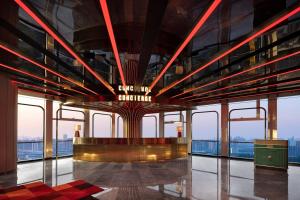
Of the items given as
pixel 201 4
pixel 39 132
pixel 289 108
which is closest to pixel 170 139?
pixel 289 108

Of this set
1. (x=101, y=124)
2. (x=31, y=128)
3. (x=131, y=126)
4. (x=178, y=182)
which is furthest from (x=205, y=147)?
(x=31, y=128)

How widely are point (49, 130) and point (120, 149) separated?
185 inches

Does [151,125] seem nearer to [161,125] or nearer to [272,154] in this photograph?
[161,125]

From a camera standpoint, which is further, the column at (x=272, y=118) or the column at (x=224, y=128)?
the column at (x=224, y=128)

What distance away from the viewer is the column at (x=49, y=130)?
1286 cm

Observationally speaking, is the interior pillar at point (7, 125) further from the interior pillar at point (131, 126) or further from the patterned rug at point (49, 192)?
the interior pillar at point (131, 126)

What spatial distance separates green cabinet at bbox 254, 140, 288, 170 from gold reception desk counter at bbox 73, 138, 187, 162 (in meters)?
4.28

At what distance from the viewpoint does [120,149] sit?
11.1 meters

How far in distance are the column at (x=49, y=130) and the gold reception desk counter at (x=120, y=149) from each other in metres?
2.12

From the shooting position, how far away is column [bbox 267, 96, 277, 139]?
12.0m

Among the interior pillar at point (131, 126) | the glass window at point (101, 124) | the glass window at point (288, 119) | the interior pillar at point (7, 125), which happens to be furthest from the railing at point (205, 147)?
the interior pillar at point (7, 125)

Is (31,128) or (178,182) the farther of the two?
(31,128)

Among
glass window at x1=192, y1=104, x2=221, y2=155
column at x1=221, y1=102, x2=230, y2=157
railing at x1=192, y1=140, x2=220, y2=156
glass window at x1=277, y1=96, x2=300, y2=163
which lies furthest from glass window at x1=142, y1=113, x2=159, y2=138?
glass window at x1=277, y1=96, x2=300, y2=163

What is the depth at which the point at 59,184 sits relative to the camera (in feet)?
21.9
